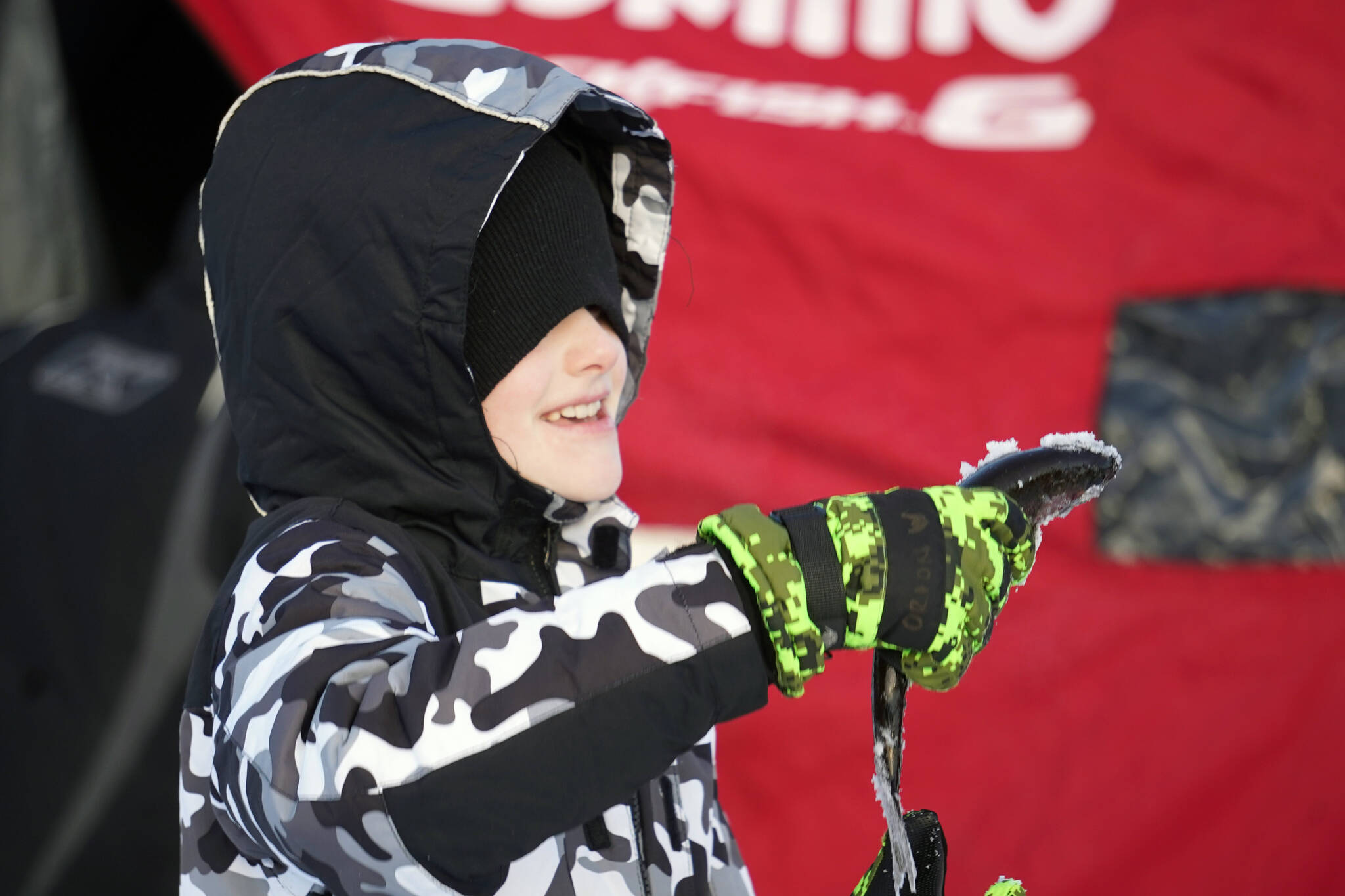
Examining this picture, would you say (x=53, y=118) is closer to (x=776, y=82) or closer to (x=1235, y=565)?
(x=776, y=82)

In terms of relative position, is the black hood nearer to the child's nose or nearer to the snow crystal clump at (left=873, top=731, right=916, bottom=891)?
the child's nose

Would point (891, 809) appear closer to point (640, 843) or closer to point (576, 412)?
point (640, 843)

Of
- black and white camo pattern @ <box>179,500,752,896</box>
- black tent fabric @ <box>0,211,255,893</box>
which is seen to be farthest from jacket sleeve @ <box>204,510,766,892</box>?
black tent fabric @ <box>0,211,255,893</box>

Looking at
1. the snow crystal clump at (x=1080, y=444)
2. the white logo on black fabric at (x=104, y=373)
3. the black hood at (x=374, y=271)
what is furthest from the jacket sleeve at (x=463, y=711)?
the white logo on black fabric at (x=104, y=373)

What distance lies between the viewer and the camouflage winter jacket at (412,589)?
54cm

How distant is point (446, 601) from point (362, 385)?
0.47ft

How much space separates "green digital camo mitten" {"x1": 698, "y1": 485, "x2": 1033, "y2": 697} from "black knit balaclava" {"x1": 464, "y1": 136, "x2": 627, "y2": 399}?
21 centimetres

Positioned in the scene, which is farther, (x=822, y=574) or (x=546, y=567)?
(x=546, y=567)

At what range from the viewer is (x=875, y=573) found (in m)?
0.61

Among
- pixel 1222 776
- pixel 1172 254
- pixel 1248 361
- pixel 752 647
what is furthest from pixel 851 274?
pixel 752 647

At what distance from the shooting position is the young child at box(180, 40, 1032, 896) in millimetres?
544

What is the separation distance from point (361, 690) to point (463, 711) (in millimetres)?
47

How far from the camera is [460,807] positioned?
0.53m

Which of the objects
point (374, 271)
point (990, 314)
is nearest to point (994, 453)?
point (374, 271)
